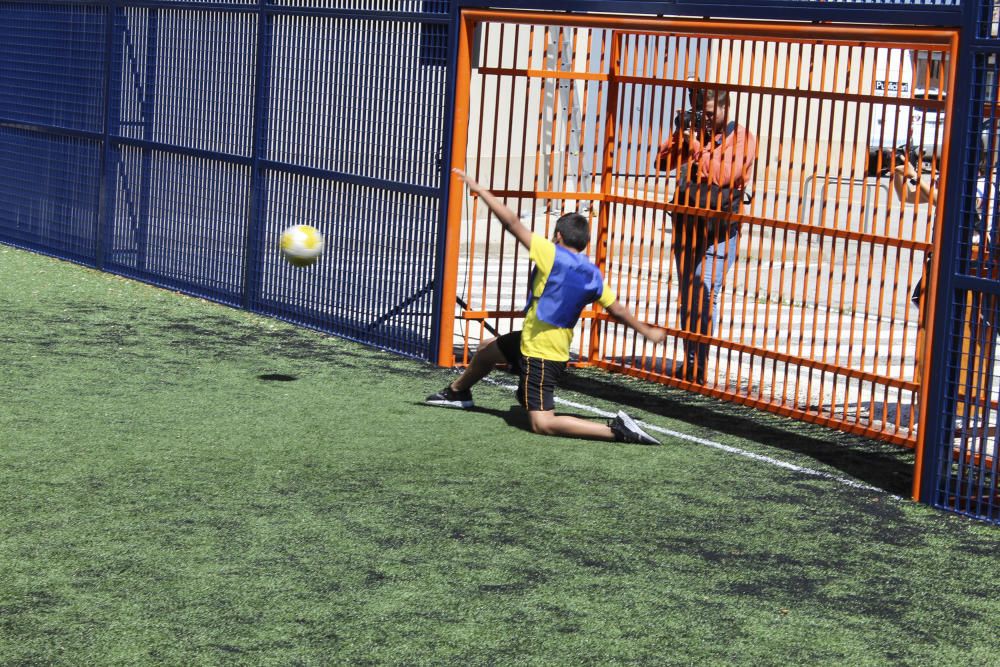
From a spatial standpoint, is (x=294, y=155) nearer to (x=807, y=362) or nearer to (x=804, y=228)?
(x=804, y=228)

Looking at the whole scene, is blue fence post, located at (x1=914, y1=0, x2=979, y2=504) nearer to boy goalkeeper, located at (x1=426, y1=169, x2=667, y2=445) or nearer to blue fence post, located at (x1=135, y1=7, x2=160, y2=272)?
boy goalkeeper, located at (x1=426, y1=169, x2=667, y2=445)

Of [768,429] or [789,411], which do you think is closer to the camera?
[789,411]

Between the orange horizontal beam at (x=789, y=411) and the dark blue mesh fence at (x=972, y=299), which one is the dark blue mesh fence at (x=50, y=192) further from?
the dark blue mesh fence at (x=972, y=299)

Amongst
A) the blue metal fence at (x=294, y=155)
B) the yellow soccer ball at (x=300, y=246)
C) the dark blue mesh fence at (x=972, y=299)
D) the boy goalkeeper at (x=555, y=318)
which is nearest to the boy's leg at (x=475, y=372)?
the boy goalkeeper at (x=555, y=318)

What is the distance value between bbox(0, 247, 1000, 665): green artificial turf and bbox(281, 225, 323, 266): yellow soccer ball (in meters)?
0.79

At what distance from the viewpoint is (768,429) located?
9.86 metres

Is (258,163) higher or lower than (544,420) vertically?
higher

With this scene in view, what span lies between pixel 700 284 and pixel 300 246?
9.04 feet

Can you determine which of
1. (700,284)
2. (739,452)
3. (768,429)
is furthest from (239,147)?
(739,452)

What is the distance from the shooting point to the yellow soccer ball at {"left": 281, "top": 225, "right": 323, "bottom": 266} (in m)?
11.0

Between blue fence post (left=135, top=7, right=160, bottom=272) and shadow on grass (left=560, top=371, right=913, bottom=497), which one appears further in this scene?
blue fence post (left=135, top=7, right=160, bottom=272)

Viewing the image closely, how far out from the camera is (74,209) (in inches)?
627

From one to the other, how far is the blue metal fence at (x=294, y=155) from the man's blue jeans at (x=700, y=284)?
168 centimetres

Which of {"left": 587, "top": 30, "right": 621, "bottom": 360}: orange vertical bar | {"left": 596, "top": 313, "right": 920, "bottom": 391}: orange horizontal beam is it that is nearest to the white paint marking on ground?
{"left": 596, "top": 313, "right": 920, "bottom": 391}: orange horizontal beam
